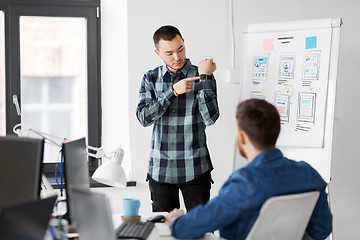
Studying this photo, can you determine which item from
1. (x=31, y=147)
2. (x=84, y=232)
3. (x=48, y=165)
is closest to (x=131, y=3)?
(x=48, y=165)

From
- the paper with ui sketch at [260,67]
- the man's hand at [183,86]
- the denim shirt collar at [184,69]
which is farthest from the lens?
the paper with ui sketch at [260,67]

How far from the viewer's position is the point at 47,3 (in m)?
3.61

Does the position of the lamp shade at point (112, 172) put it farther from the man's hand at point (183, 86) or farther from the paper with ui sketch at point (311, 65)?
the paper with ui sketch at point (311, 65)

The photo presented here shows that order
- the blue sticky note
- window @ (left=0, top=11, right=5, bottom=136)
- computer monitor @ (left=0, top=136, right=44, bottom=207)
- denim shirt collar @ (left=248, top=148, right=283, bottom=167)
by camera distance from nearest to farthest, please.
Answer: computer monitor @ (left=0, top=136, right=44, bottom=207) < denim shirt collar @ (left=248, top=148, right=283, bottom=167) < the blue sticky note < window @ (left=0, top=11, right=5, bottom=136)

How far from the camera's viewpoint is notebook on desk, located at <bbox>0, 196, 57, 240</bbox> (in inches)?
46.9

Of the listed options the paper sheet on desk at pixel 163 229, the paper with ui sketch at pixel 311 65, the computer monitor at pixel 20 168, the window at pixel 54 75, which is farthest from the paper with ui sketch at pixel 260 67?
the computer monitor at pixel 20 168

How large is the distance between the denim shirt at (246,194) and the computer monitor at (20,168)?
0.51 metres

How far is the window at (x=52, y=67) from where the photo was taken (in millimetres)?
3596

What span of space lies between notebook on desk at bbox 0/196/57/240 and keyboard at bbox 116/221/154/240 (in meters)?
0.56

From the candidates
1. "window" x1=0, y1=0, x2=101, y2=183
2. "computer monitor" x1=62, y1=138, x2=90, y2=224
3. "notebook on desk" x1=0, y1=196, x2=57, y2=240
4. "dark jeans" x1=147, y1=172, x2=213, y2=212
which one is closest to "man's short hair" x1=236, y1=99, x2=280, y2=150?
"computer monitor" x1=62, y1=138, x2=90, y2=224

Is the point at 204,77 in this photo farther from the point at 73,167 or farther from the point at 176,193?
the point at 73,167

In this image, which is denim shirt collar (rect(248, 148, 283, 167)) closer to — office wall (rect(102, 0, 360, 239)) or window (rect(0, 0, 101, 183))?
office wall (rect(102, 0, 360, 239))

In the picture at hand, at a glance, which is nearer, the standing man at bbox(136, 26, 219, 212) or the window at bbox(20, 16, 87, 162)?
the standing man at bbox(136, 26, 219, 212)

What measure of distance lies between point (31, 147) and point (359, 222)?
273cm
